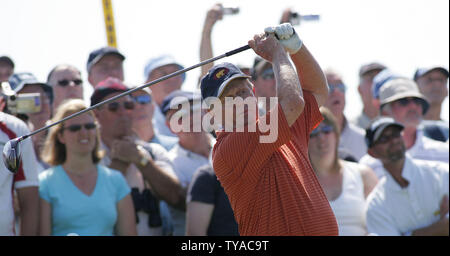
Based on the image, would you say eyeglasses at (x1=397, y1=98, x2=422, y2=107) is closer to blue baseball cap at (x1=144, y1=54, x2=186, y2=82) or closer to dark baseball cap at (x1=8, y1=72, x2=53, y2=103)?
blue baseball cap at (x1=144, y1=54, x2=186, y2=82)

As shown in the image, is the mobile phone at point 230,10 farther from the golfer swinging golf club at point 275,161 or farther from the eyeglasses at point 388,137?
the golfer swinging golf club at point 275,161

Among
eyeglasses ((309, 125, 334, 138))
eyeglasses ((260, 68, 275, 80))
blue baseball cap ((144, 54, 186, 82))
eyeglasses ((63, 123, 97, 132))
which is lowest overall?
eyeglasses ((309, 125, 334, 138))

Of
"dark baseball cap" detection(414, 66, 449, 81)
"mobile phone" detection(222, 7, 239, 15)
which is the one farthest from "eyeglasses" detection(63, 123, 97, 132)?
"dark baseball cap" detection(414, 66, 449, 81)

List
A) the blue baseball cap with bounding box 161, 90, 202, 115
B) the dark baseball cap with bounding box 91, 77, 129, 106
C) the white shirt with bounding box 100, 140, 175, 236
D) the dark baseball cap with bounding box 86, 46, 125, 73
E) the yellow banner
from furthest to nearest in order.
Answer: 1. the yellow banner
2. the dark baseball cap with bounding box 86, 46, 125, 73
3. the blue baseball cap with bounding box 161, 90, 202, 115
4. the dark baseball cap with bounding box 91, 77, 129, 106
5. the white shirt with bounding box 100, 140, 175, 236

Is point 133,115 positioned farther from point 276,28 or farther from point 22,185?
point 276,28

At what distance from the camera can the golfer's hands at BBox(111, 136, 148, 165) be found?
6469 mm

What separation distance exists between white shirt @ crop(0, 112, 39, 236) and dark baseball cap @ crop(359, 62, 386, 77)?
172 inches

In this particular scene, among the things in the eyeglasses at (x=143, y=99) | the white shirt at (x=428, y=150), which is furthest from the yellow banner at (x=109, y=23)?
the white shirt at (x=428, y=150)

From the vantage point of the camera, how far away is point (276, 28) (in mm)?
4227

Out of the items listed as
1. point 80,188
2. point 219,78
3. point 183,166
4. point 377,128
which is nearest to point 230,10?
point 183,166

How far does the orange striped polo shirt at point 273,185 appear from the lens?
13.5 ft

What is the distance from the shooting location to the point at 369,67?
8898 mm

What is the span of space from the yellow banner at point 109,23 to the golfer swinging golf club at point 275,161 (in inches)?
177

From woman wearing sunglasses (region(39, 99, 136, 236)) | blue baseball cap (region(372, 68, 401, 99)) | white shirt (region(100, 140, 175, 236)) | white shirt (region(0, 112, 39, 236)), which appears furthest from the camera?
blue baseball cap (region(372, 68, 401, 99))
